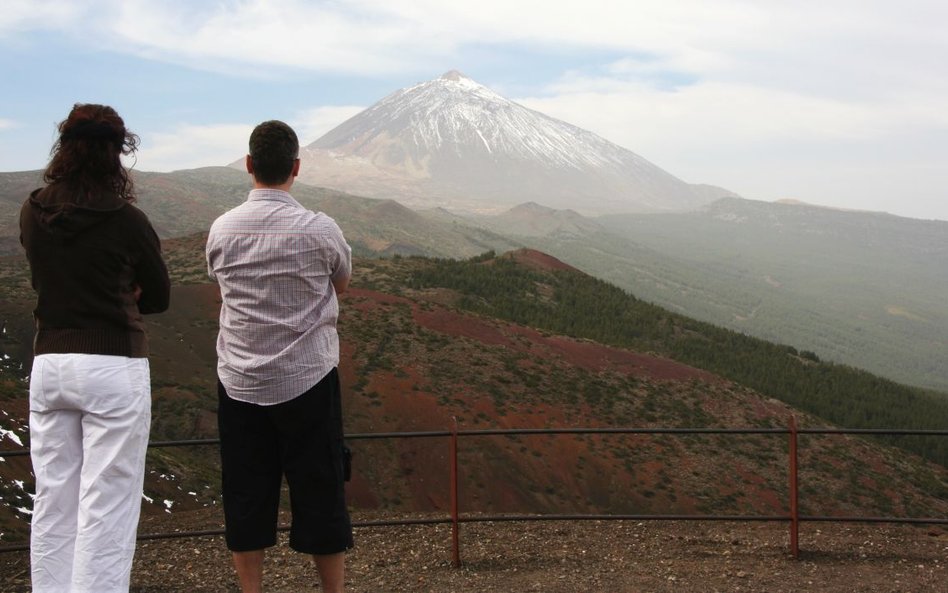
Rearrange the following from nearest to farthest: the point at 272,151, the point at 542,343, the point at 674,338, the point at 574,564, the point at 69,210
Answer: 1. the point at 69,210
2. the point at 272,151
3. the point at 574,564
4. the point at 542,343
5. the point at 674,338

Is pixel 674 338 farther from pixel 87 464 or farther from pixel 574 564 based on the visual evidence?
pixel 87 464

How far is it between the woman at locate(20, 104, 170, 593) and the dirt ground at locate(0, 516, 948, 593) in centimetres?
311

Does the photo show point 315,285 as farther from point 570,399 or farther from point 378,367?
point 570,399

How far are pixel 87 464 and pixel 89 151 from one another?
1.18 meters

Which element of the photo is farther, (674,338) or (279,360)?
(674,338)

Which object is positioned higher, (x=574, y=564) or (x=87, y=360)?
(x=87, y=360)

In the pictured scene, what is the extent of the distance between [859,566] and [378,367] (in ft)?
67.2

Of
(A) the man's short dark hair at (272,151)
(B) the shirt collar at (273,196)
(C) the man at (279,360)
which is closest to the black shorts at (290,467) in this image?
(C) the man at (279,360)

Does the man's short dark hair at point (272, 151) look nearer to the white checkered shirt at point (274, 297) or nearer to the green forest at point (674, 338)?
the white checkered shirt at point (274, 297)

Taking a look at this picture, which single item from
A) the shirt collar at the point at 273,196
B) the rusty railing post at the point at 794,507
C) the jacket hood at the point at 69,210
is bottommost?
the rusty railing post at the point at 794,507

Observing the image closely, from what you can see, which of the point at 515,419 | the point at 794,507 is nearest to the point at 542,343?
the point at 515,419

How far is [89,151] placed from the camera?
12.1 feet

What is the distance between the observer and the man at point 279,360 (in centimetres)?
388

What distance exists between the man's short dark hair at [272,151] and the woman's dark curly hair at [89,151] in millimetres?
519
